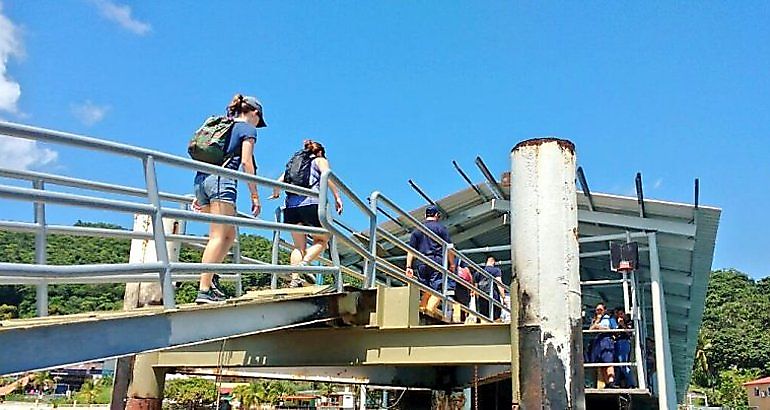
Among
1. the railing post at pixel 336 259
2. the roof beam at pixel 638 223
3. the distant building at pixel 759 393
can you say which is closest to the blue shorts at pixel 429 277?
the railing post at pixel 336 259

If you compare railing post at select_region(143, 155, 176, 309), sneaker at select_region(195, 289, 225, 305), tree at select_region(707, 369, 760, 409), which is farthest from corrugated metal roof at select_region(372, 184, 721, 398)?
tree at select_region(707, 369, 760, 409)

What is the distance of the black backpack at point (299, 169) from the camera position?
6.49m

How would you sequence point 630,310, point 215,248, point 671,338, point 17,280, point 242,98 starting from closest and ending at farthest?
1. point 17,280
2. point 215,248
3. point 242,98
4. point 630,310
5. point 671,338

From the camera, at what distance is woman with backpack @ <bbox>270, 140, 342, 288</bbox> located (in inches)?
242

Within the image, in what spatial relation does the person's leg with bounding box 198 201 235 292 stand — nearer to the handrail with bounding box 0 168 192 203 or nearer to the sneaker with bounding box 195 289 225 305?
the sneaker with bounding box 195 289 225 305

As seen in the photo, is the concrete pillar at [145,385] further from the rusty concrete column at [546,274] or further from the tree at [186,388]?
the tree at [186,388]

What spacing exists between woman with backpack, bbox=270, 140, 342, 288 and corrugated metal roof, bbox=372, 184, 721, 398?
18.2ft

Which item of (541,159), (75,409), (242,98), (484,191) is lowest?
(75,409)

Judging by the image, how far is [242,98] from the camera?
18.5 ft

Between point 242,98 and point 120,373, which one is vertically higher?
point 242,98

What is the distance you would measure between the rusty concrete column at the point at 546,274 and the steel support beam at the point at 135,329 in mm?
1647

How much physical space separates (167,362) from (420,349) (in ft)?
9.35

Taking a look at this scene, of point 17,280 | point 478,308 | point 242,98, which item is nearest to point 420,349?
point 242,98

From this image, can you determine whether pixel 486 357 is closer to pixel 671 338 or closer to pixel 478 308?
pixel 478 308
